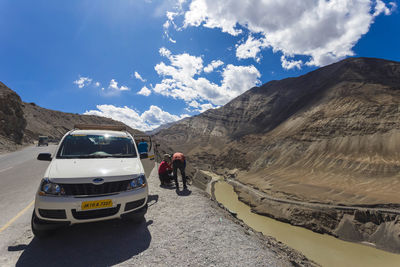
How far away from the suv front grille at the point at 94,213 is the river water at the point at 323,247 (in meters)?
19.4

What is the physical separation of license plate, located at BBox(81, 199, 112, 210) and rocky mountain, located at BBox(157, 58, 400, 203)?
2822 centimetres

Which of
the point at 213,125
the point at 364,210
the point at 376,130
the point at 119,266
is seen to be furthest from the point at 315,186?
the point at 213,125

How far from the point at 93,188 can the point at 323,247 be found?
74.6ft

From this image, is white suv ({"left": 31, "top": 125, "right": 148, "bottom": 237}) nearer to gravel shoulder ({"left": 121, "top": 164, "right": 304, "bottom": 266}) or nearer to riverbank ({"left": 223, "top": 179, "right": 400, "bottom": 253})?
gravel shoulder ({"left": 121, "top": 164, "right": 304, "bottom": 266})

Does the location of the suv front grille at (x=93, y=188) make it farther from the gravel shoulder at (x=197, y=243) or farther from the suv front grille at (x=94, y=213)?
the gravel shoulder at (x=197, y=243)

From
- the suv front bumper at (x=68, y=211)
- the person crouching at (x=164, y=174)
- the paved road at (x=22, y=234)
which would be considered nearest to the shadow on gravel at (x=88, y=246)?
the paved road at (x=22, y=234)

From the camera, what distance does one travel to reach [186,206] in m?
5.81

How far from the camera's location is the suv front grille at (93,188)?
338 cm

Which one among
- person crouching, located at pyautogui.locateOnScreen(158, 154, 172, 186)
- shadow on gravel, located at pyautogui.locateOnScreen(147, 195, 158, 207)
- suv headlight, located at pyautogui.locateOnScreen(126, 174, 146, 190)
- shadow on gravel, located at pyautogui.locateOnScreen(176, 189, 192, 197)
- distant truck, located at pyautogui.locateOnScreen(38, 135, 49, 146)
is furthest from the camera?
distant truck, located at pyautogui.locateOnScreen(38, 135, 49, 146)

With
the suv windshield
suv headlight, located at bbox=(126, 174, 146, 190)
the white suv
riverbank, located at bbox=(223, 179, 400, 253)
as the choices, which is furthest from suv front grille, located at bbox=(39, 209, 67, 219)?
riverbank, located at bbox=(223, 179, 400, 253)

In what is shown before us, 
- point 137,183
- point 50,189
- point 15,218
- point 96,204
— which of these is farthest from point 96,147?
point 15,218

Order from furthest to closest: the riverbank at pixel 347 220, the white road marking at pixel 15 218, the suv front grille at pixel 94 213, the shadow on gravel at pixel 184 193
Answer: the riverbank at pixel 347 220 → the shadow on gravel at pixel 184 193 → the white road marking at pixel 15 218 → the suv front grille at pixel 94 213

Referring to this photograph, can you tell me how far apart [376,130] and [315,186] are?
22604 millimetres

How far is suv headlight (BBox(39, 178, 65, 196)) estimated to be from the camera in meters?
3.32
